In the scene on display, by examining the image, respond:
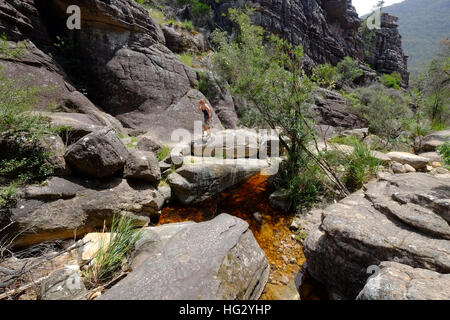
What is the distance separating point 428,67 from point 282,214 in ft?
64.2

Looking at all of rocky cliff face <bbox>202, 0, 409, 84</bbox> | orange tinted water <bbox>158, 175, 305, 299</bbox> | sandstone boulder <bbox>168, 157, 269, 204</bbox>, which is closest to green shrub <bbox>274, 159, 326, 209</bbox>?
orange tinted water <bbox>158, 175, 305, 299</bbox>

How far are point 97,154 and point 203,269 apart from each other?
3.67 meters

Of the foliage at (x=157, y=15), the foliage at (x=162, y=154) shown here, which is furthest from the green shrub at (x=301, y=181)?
the foliage at (x=157, y=15)

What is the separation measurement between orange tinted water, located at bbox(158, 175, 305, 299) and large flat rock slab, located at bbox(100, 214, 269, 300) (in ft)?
2.13

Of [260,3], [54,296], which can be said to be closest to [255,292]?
[54,296]

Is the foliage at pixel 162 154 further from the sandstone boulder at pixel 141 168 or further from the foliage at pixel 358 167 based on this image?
Result: the foliage at pixel 358 167

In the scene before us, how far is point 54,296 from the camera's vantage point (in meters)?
2.37

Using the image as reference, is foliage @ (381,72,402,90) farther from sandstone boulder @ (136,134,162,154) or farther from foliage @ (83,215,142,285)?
foliage @ (83,215,142,285)

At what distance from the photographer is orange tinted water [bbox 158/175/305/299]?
401cm

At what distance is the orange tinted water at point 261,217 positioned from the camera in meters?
4.01

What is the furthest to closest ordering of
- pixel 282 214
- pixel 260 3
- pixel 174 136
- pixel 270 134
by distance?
pixel 260 3
pixel 174 136
pixel 270 134
pixel 282 214

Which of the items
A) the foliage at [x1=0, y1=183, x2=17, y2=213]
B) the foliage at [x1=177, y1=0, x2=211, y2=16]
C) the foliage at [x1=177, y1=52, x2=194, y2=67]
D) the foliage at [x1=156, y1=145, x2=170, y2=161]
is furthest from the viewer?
the foliage at [x1=177, y1=0, x2=211, y2=16]

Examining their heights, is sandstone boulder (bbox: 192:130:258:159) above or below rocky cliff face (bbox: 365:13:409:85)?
below

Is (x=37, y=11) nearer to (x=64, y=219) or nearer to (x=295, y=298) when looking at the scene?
(x=64, y=219)
